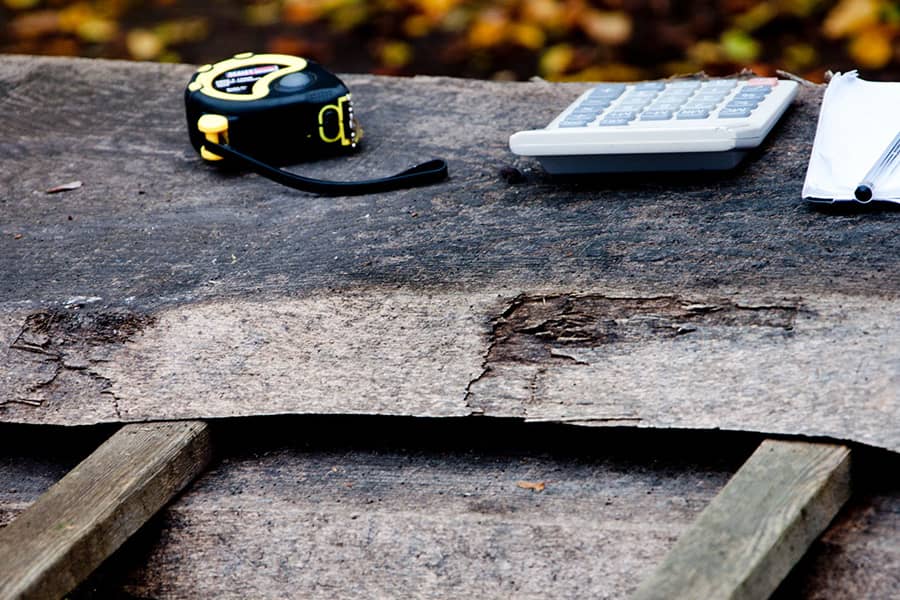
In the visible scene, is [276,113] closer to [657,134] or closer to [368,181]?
[368,181]

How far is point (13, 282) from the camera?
1224 mm

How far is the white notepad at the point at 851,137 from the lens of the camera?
43.9 inches

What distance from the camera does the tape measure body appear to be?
4.60ft

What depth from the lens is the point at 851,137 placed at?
3.94 feet

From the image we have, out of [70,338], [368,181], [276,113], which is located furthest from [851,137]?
[70,338]

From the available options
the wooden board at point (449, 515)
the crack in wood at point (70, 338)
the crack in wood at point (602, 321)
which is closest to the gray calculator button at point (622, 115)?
the crack in wood at point (602, 321)

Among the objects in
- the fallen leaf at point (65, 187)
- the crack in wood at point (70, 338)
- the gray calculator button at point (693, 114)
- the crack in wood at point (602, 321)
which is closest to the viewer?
Answer: the crack in wood at point (602, 321)

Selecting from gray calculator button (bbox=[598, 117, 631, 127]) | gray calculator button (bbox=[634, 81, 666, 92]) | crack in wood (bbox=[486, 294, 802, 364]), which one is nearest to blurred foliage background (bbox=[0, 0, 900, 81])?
gray calculator button (bbox=[634, 81, 666, 92])

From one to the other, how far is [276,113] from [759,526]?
82cm

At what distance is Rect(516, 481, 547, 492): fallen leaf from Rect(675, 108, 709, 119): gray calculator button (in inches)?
18.0

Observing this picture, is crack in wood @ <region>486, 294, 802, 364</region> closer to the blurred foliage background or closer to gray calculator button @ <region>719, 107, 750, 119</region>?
gray calculator button @ <region>719, 107, 750, 119</region>

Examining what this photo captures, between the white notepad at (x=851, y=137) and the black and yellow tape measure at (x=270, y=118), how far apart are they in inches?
21.9

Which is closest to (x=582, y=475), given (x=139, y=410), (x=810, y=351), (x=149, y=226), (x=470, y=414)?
(x=470, y=414)

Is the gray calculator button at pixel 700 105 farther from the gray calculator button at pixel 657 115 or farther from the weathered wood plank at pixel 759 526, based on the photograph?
the weathered wood plank at pixel 759 526
